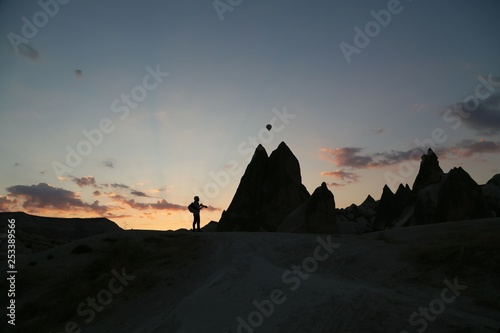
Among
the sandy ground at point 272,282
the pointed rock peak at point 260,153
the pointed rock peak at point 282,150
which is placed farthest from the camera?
the pointed rock peak at point 260,153

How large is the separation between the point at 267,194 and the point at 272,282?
30.7 m

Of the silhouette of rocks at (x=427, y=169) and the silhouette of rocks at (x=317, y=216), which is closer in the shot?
the silhouette of rocks at (x=317, y=216)

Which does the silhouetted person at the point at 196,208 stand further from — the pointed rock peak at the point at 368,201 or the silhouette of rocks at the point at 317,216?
the pointed rock peak at the point at 368,201

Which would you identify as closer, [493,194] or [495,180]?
[493,194]

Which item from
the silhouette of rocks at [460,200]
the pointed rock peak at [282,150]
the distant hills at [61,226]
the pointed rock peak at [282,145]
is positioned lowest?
the silhouette of rocks at [460,200]

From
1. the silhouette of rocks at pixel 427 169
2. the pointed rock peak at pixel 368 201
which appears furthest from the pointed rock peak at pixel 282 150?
the pointed rock peak at pixel 368 201

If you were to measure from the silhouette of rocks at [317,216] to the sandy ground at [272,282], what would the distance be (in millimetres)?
10159

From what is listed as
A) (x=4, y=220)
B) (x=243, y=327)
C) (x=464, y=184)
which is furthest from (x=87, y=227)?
(x=243, y=327)

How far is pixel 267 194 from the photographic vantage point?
40875 millimetres

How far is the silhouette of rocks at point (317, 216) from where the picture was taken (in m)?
27.0

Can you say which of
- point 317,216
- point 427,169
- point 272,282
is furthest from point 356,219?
point 272,282

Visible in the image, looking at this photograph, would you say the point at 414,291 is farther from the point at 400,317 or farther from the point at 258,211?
the point at 258,211

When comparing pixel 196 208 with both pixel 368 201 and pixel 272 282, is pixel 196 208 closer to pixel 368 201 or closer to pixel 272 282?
pixel 272 282

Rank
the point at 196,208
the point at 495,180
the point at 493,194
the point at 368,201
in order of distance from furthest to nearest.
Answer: the point at 368,201, the point at 495,180, the point at 493,194, the point at 196,208
